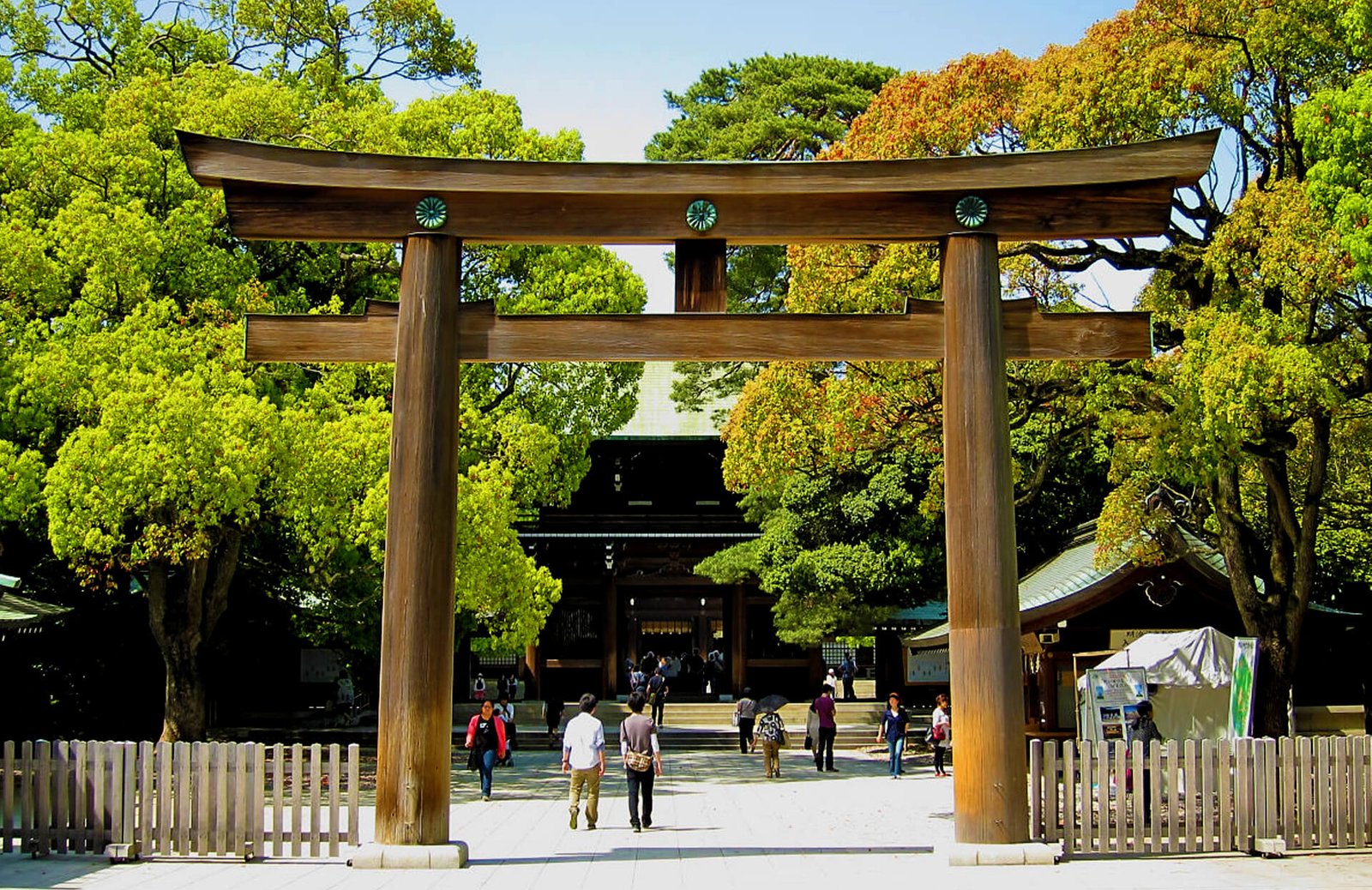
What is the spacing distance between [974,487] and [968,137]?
27.1ft

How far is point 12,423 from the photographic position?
19078 mm

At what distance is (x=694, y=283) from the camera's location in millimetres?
12156

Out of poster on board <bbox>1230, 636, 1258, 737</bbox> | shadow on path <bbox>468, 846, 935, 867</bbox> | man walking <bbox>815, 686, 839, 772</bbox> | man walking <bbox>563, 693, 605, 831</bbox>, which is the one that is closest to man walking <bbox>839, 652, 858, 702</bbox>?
man walking <bbox>815, 686, 839, 772</bbox>

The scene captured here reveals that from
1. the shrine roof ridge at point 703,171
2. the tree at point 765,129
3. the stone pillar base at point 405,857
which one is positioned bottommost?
the stone pillar base at point 405,857

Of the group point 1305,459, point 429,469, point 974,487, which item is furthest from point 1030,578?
point 429,469

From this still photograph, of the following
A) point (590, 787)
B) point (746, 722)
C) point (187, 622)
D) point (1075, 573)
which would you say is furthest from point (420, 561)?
point (746, 722)

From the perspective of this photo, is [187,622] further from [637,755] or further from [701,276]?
[701,276]

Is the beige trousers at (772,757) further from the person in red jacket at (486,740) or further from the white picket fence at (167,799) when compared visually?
the white picket fence at (167,799)

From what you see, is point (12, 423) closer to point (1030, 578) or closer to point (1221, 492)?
point (1221, 492)

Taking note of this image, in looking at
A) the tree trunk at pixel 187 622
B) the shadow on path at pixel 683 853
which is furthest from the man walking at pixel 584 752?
the tree trunk at pixel 187 622

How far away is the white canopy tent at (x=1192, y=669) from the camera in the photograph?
17.9 m

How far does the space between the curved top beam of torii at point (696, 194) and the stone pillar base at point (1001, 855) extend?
5.56 meters

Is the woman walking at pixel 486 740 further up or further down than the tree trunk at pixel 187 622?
further down

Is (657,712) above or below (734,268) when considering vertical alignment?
below
